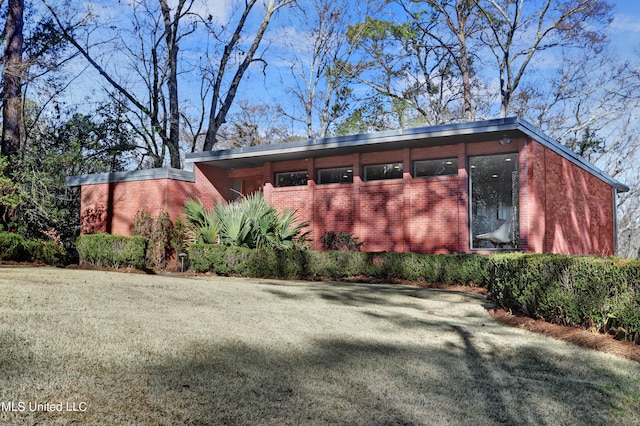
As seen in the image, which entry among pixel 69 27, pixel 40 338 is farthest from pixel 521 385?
pixel 69 27

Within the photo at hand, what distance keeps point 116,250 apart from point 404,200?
8.53m

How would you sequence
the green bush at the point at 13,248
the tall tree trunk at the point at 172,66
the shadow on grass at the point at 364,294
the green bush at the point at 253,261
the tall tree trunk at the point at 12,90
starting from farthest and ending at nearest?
the tall tree trunk at the point at 172,66
the tall tree trunk at the point at 12,90
the green bush at the point at 13,248
the green bush at the point at 253,261
the shadow on grass at the point at 364,294

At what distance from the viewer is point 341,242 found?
1599cm

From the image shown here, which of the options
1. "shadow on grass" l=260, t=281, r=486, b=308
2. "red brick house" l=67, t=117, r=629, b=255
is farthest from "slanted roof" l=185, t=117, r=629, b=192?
"shadow on grass" l=260, t=281, r=486, b=308

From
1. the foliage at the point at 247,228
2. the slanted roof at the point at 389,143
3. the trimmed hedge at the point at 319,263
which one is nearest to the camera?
the trimmed hedge at the point at 319,263

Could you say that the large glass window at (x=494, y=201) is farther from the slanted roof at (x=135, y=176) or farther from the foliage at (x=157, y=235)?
the slanted roof at (x=135, y=176)

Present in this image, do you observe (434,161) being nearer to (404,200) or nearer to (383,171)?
(404,200)

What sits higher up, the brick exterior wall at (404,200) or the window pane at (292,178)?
the window pane at (292,178)

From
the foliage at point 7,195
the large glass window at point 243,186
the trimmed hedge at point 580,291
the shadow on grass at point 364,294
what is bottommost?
the shadow on grass at point 364,294

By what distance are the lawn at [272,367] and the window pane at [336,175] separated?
9.71 metres

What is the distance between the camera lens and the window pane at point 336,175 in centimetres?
1711

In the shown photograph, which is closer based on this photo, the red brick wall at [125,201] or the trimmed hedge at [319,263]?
the trimmed hedge at [319,263]

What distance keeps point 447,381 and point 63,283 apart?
238 inches

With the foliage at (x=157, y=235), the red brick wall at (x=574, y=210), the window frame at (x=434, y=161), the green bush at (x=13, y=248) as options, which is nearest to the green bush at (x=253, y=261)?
the foliage at (x=157, y=235)
